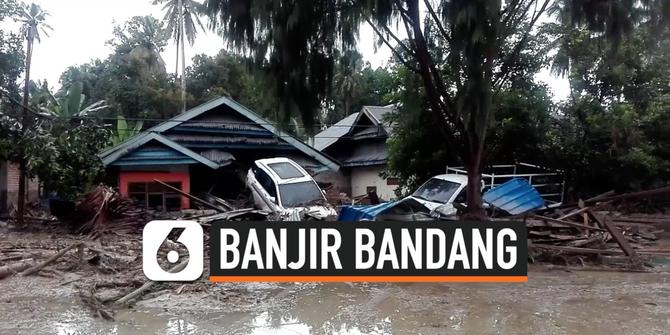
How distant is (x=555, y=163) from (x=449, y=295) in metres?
11.4

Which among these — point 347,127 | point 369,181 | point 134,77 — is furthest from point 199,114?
point 134,77

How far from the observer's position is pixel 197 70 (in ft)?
127

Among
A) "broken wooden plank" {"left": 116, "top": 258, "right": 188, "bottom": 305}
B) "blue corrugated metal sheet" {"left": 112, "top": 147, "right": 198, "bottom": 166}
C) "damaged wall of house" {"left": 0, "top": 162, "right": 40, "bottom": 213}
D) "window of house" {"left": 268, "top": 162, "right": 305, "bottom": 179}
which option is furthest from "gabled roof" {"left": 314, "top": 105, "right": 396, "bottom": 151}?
"broken wooden plank" {"left": 116, "top": 258, "right": 188, "bottom": 305}

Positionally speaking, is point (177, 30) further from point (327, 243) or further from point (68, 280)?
point (327, 243)

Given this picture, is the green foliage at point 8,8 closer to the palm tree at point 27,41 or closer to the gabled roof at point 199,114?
the palm tree at point 27,41

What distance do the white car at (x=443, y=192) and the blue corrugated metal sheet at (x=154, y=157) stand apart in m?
8.09

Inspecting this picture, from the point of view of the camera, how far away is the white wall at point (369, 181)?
28388mm

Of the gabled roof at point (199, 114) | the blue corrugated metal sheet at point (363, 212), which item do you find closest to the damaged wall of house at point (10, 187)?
the gabled roof at point (199, 114)

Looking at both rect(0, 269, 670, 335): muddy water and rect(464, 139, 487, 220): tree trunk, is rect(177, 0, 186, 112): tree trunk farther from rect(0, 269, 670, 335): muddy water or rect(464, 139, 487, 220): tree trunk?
rect(0, 269, 670, 335): muddy water

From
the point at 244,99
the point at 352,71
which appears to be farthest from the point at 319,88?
the point at 244,99

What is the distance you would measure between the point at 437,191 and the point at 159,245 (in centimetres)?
932

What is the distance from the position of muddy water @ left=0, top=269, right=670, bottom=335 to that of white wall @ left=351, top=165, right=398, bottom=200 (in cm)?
1861

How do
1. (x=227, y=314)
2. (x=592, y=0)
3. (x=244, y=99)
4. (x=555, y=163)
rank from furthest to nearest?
(x=244, y=99) < (x=555, y=163) < (x=592, y=0) < (x=227, y=314)

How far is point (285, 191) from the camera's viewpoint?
16328 millimetres
